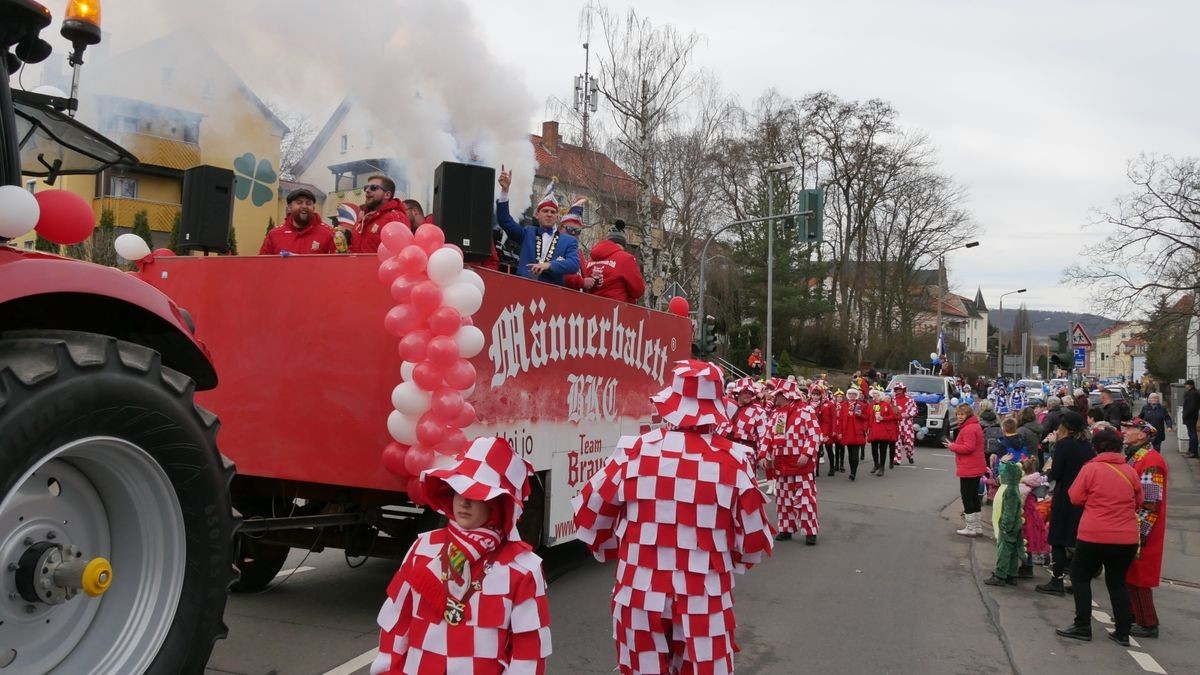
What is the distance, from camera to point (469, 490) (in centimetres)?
302

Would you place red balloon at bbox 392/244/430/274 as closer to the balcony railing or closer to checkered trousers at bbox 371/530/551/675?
checkered trousers at bbox 371/530/551/675

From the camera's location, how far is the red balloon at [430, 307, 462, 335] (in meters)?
5.03

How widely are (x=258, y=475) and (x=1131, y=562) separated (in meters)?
6.37

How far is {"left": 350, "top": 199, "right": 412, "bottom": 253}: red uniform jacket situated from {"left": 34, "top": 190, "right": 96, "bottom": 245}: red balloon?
3.07 meters

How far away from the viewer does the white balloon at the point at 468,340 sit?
519 centimetres

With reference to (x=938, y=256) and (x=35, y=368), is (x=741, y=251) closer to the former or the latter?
(x=938, y=256)

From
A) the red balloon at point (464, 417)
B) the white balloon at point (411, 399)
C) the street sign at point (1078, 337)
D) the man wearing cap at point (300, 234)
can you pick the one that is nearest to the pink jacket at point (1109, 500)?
the red balloon at point (464, 417)

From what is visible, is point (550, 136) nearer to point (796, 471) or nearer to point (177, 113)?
point (796, 471)

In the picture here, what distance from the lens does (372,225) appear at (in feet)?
20.6

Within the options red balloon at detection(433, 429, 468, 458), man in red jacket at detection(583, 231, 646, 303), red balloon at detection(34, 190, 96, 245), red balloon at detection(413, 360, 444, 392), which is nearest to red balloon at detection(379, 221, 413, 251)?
red balloon at detection(413, 360, 444, 392)

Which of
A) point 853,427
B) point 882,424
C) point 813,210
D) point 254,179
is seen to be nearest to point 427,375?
point 254,179

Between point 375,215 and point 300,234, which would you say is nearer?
point 375,215

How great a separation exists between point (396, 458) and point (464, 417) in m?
0.44

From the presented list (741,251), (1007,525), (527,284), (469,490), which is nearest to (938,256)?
(741,251)
